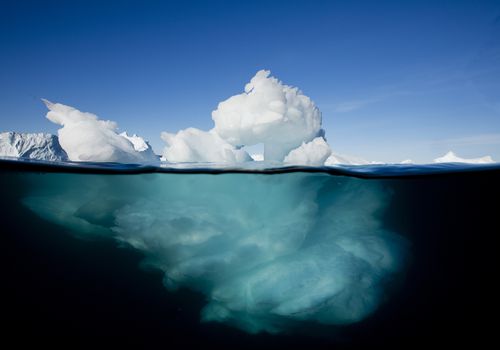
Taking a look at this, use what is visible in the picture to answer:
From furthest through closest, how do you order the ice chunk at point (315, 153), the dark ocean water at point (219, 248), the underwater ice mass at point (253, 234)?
1. the ice chunk at point (315, 153)
2. the dark ocean water at point (219, 248)
3. the underwater ice mass at point (253, 234)

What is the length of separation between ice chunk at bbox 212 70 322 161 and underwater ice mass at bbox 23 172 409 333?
9.12 m

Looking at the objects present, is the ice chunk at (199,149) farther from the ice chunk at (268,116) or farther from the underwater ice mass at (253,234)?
the underwater ice mass at (253,234)

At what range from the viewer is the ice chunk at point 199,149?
1738 cm

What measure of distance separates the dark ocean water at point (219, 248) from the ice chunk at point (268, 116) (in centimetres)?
904

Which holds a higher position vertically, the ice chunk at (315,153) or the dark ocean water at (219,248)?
the ice chunk at (315,153)

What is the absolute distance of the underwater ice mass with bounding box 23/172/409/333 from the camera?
25.0ft

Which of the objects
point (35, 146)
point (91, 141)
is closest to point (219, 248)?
point (91, 141)

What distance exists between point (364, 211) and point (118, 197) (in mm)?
10594

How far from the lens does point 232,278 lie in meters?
8.13

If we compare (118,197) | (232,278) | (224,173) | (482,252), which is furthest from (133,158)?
(482,252)

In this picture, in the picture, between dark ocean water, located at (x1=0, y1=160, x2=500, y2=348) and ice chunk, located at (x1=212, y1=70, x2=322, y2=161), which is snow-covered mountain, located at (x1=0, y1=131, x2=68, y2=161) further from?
ice chunk, located at (x1=212, y1=70, x2=322, y2=161)

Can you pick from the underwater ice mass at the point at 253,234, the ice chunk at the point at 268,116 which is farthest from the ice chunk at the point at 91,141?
the ice chunk at the point at 268,116

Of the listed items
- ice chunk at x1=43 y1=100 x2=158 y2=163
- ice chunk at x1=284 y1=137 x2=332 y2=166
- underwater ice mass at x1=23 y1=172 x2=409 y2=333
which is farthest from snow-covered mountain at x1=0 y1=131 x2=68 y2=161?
ice chunk at x1=284 y1=137 x2=332 y2=166

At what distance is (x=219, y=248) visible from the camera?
341 inches
